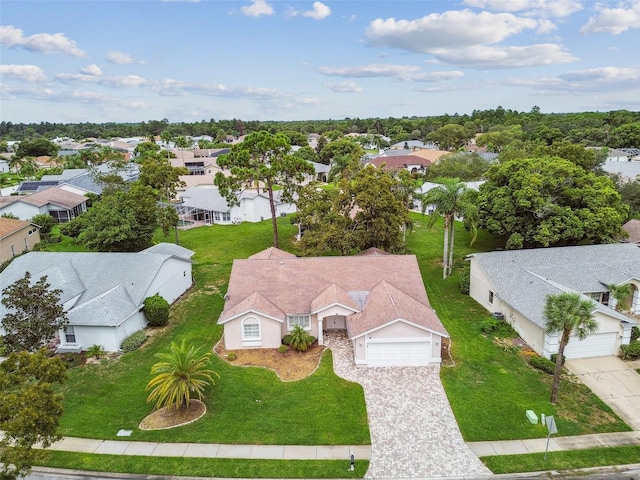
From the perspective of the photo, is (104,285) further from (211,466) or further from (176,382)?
(211,466)

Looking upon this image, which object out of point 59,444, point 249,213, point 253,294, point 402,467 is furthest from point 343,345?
point 249,213

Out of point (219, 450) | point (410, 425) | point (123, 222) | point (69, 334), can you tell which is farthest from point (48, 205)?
point (410, 425)

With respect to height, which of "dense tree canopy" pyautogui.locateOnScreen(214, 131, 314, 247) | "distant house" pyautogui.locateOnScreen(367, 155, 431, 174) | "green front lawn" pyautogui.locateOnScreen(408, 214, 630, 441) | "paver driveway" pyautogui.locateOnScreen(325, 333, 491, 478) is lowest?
"paver driveway" pyautogui.locateOnScreen(325, 333, 491, 478)

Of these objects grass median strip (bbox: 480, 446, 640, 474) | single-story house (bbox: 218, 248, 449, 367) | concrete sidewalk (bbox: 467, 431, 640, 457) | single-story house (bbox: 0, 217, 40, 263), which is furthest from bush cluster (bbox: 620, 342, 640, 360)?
single-story house (bbox: 0, 217, 40, 263)

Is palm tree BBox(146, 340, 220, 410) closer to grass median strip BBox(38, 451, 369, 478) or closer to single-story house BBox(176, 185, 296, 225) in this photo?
grass median strip BBox(38, 451, 369, 478)

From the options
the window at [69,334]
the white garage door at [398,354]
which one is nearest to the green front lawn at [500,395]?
the white garage door at [398,354]

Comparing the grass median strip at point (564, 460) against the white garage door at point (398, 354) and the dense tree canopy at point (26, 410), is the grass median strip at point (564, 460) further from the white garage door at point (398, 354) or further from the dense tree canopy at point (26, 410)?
the dense tree canopy at point (26, 410)

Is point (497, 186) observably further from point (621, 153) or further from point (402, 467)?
point (621, 153)
